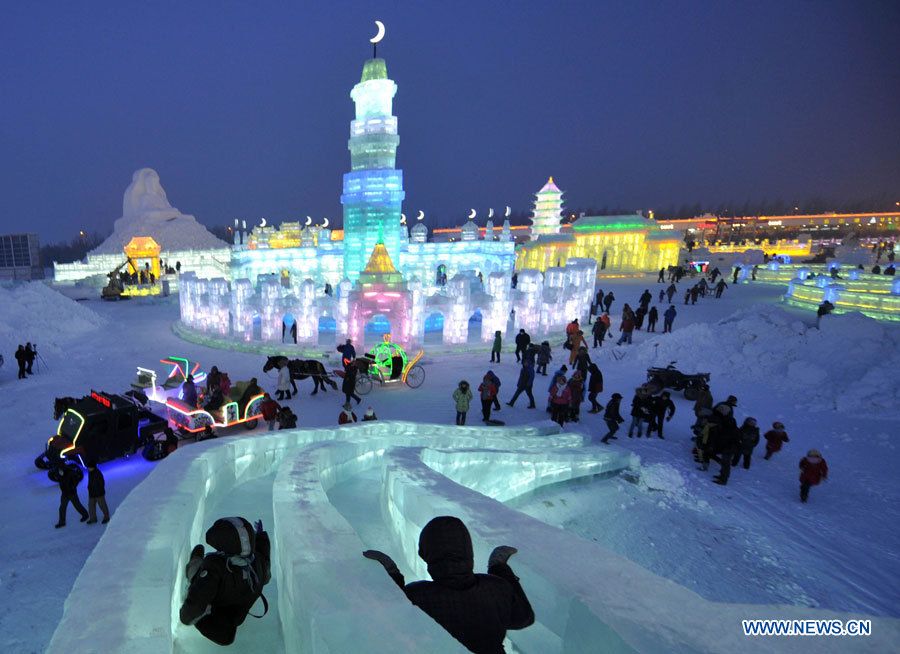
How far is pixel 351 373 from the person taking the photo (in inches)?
447

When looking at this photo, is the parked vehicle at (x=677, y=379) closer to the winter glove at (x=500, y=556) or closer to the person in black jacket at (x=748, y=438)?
the person in black jacket at (x=748, y=438)

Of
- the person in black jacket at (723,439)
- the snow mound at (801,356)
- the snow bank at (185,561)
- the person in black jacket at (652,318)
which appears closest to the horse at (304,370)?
the snow bank at (185,561)

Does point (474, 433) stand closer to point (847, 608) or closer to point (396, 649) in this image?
point (847, 608)

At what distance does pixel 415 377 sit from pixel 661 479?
24.4 ft

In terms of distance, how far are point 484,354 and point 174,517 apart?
13738 millimetres

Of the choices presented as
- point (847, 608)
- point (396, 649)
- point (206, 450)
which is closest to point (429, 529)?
point (396, 649)

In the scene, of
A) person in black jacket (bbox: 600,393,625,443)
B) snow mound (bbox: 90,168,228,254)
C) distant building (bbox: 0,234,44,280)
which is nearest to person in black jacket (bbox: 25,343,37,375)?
person in black jacket (bbox: 600,393,625,443)

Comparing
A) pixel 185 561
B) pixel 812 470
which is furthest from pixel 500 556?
pixel 812 470

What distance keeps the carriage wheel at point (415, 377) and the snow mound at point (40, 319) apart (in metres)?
13.0

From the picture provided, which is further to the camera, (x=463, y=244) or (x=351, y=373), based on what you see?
(x=463, y=244)

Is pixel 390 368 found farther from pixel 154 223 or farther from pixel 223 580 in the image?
pixel 154 223

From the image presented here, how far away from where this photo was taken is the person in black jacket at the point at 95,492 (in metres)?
6.29

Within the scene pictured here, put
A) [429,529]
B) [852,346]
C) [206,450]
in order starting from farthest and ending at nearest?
[852,346]
[206,450]
[429,529]

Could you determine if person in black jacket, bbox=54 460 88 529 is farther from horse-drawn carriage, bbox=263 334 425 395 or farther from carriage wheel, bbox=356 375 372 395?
carriage wheel, bbox=356 375 372 395
